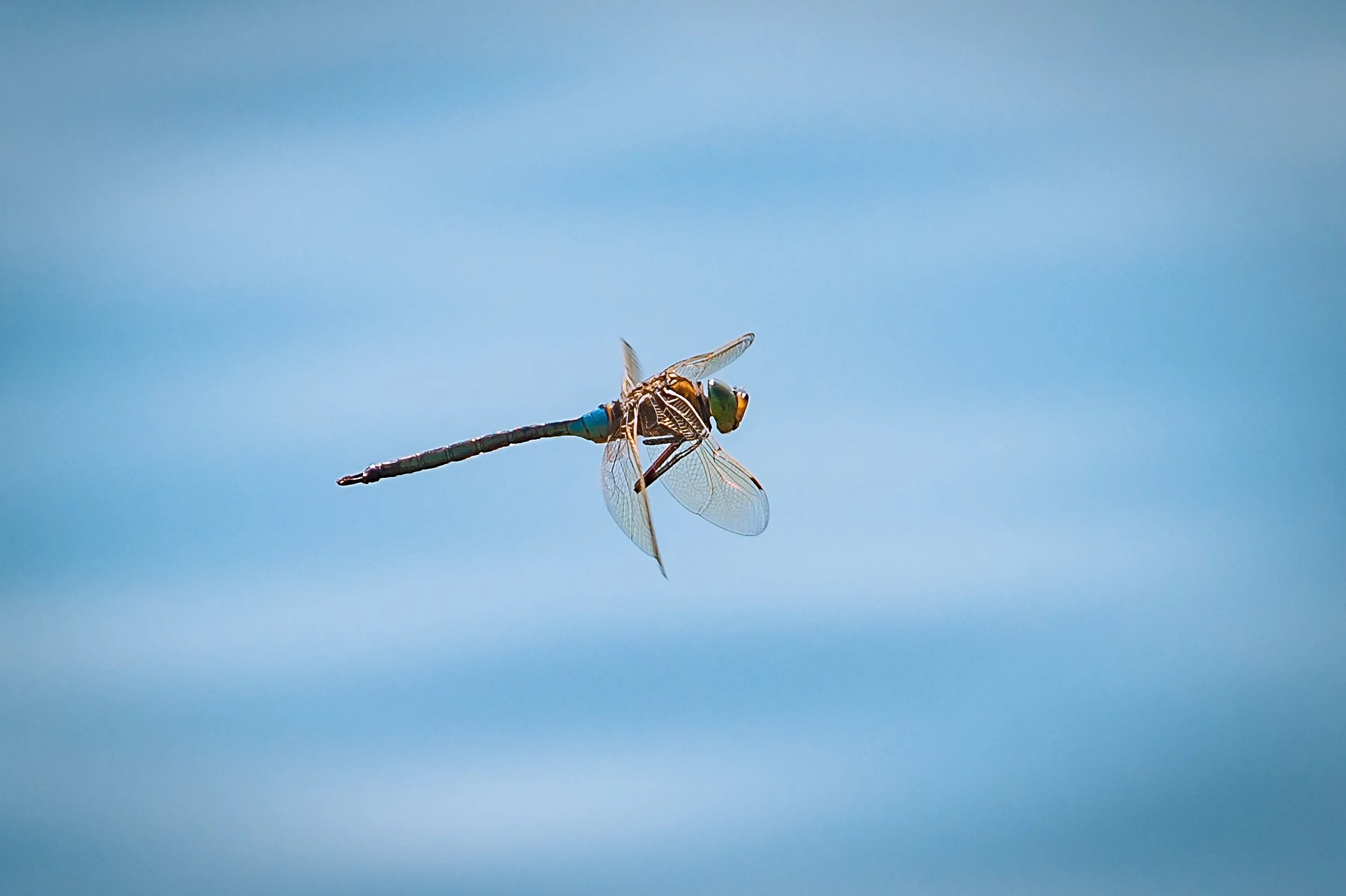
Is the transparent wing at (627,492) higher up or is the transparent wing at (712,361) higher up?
the transparent wing at (712,361)

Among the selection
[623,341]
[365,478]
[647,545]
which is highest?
[623,341]

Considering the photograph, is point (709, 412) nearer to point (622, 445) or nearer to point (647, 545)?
point (622, 445)

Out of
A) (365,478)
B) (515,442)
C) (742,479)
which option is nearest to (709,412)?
(742,479)
